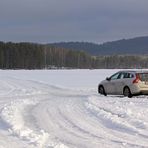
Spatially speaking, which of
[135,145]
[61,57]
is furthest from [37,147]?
[61,57]

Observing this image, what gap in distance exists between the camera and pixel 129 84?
2397cm

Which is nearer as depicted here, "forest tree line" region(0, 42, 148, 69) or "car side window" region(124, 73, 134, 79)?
"car side window" region(124, 73, 134, 79)

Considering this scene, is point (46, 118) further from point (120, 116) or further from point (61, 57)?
point (61, 57)

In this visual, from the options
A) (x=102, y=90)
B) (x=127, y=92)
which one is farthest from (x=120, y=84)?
(x=102, y=90)

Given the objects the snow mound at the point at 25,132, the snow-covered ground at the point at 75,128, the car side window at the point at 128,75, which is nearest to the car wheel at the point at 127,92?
the car side window at the point at 128,75

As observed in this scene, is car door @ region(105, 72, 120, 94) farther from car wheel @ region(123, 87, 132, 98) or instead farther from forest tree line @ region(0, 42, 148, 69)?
forest tree line @ region(0, 42, 148, 69)

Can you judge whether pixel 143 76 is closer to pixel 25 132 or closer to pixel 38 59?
pixel 25 132

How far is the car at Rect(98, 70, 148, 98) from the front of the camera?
23.5 meters

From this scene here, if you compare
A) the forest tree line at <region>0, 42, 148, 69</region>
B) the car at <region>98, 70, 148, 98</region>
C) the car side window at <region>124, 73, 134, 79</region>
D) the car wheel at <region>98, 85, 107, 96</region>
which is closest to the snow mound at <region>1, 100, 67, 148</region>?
the car at <region>98, 70, 148, 98</region>

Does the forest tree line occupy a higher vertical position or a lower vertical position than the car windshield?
higher

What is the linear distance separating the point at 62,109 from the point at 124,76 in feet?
30.5

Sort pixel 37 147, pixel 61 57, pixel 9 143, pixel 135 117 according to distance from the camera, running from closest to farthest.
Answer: pixel 37 147 < pixel 9 143 < pixel 135 117 < pixel 61 57

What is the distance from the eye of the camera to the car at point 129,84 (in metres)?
23.5

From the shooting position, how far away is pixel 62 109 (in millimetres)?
16312
